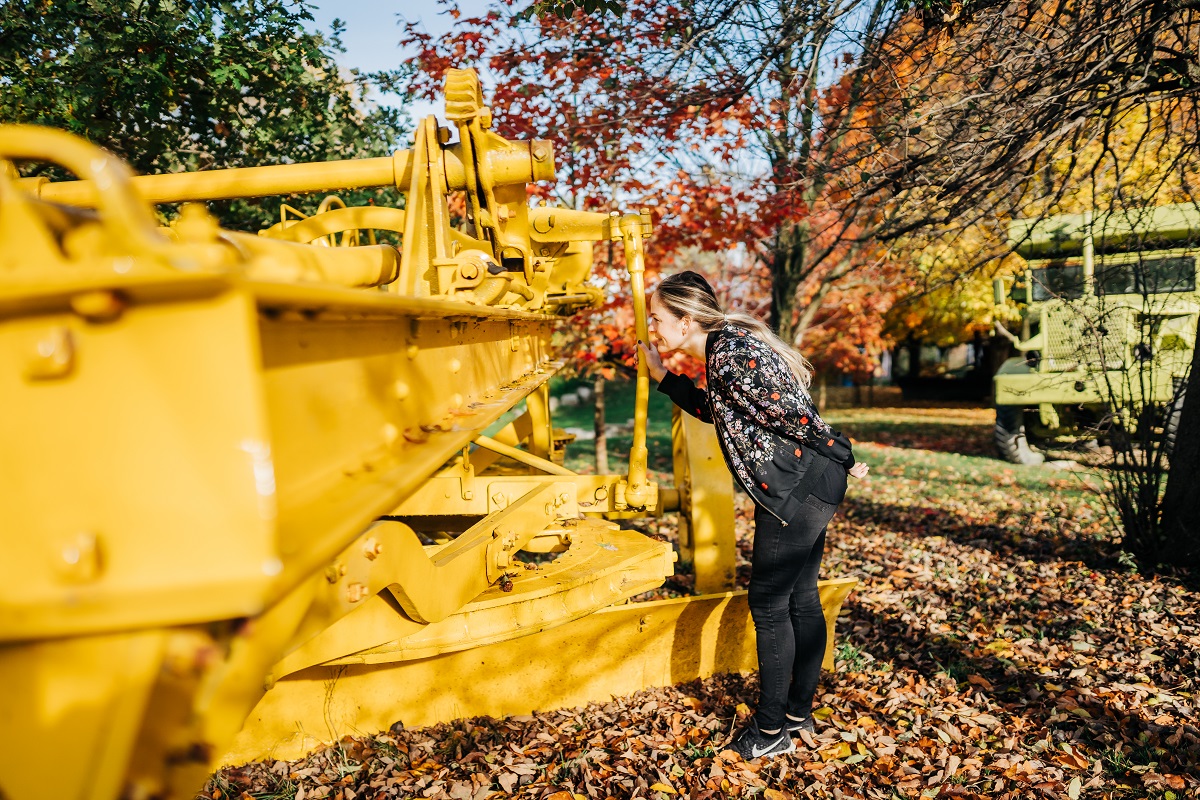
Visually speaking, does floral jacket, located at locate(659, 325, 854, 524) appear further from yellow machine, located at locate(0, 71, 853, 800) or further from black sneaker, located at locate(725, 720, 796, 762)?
yellow machine, located at locate(0, 71, 853, 800)

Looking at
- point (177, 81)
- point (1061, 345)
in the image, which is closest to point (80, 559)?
point (177, 81)

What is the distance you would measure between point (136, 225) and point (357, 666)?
8.25ft

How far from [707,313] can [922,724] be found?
1951 mm

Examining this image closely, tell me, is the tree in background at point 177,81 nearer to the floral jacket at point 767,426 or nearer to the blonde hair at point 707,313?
the blonde hair at point 707,313

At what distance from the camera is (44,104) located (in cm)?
396

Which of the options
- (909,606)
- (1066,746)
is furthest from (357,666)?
(909,606)

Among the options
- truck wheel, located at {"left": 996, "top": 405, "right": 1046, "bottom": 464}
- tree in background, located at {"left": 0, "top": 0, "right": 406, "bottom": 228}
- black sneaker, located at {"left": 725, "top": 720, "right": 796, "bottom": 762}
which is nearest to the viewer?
black sneaker, located at {"left": 725, "top": 720, "right": 796, "bottom": 762}

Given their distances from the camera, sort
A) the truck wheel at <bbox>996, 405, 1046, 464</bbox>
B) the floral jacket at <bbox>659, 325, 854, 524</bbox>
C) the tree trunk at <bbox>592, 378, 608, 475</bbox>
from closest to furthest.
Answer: the floral jacket at <bbox>659, 325, 854, 524</bbox> → the tree trunk at <bbox>592, 378, 608, 475</bbox> → the truck wheel at <bbox>996, 405, 1046, 464</bbox>

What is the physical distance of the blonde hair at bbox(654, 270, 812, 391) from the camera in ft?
9.12

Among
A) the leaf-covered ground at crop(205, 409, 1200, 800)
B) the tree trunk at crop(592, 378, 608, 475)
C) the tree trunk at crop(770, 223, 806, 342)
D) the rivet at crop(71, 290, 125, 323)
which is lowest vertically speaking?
the leaf-covered ground at crop(205, 409, 1200, 800)

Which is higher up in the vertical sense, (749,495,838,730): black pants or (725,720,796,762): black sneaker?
(749,495,838,730): black pants

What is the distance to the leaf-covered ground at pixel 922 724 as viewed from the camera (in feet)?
8.93

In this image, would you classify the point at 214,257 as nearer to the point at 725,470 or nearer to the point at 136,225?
the point at 136,225

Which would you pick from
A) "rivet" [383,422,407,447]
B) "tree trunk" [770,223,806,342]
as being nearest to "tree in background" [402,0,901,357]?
"tree trunk" [770,223,806,342]
